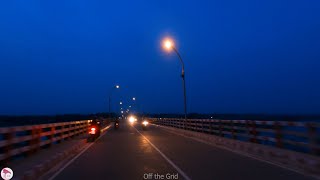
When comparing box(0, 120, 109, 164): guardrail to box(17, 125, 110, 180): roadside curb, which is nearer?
box(17, 125, 110, 180): roadside curb

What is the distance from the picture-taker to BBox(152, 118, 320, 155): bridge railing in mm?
16031

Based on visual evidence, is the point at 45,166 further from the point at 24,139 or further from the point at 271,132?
the point at 271,132

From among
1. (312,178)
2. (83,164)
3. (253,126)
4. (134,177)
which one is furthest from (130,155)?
(312,178)

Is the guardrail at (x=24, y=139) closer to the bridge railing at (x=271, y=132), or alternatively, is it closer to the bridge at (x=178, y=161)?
the bridge at (x=178, y=161)

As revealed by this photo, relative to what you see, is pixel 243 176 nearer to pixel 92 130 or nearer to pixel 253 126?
pixel 253 126

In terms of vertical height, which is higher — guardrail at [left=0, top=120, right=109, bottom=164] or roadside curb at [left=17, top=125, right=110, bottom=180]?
guardrail at [left=0, top=120, right=109, bottom=164]

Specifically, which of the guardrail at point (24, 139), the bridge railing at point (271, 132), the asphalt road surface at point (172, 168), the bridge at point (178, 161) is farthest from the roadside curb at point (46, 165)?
the bridge railing at point (271, 132)

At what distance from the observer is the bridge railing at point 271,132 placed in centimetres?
1603

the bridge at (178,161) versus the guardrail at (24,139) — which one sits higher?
the guardrail at (24,139)

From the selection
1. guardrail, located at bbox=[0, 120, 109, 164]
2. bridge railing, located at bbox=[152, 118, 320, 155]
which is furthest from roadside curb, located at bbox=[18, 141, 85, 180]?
bridge railing, located at bbox=[152, 118, 320, 155]

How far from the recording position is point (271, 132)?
20.4 metres

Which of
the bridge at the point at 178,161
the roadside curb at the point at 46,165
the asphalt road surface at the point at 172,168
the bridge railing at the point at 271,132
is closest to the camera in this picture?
the roadside curb at the point at 46,165

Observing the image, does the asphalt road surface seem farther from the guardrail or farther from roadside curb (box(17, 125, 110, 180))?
the guardrail

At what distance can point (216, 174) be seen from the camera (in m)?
14.3
